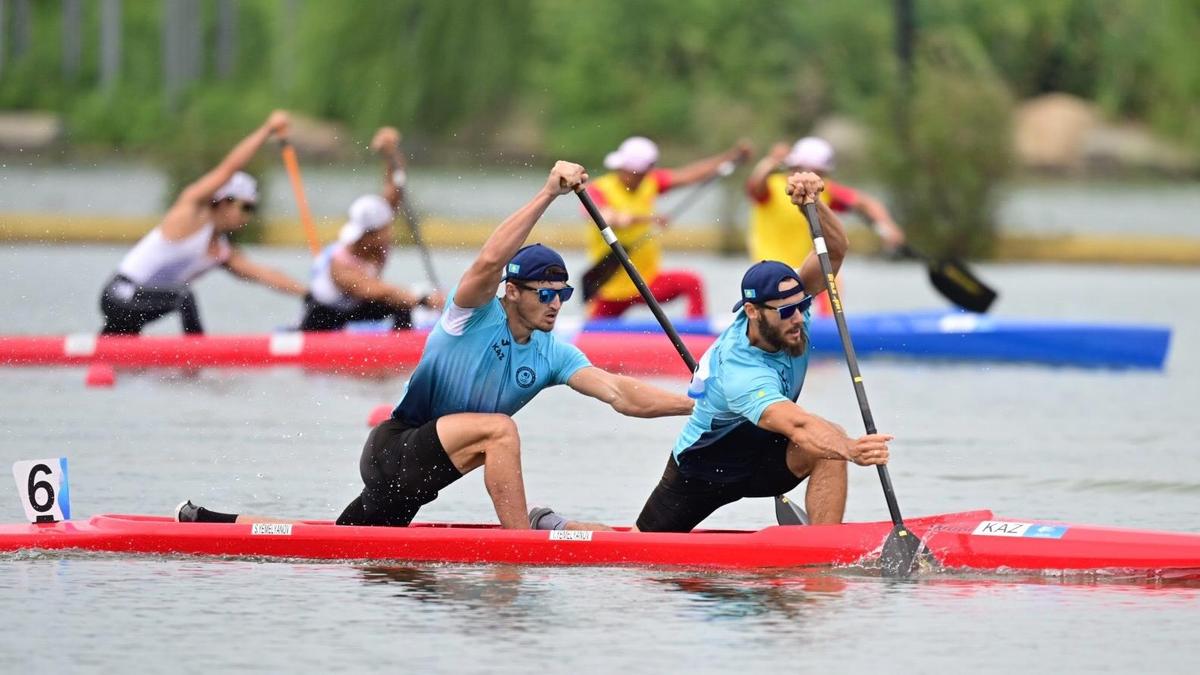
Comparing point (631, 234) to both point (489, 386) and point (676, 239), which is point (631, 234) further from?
point (676, 239)

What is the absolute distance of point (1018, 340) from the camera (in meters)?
18.9

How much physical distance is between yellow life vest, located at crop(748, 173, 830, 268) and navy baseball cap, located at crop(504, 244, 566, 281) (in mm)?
8563

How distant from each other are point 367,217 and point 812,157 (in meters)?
3.33

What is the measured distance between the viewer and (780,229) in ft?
61.3

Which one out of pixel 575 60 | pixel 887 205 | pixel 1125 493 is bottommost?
pixel 1125 493

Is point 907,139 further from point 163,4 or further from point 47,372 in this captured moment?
point 163,4

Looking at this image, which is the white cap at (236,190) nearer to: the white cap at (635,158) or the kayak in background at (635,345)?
the kayak in background at (635,345)

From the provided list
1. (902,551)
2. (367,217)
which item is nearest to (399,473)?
(902,551)

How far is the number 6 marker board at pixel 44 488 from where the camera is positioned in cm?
1034

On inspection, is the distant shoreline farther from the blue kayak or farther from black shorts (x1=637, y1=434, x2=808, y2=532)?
black shorts (x1=637, y1=434, x2=808, y2=532)

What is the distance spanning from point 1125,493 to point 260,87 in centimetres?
4002

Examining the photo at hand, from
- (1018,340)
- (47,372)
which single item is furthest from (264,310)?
(1018,340)

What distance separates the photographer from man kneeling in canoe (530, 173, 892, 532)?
9.65 metres

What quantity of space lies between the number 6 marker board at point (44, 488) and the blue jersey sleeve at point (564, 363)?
2.04 m
